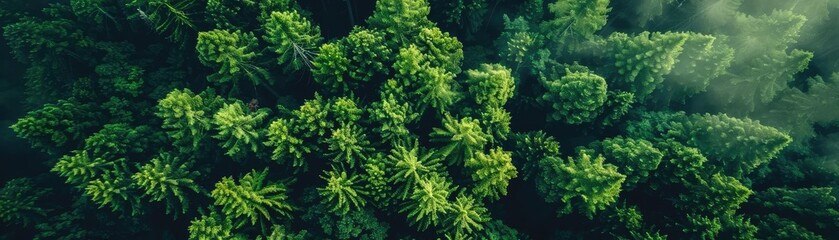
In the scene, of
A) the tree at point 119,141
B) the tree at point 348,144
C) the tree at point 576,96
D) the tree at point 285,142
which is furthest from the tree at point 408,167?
the tree at point 119,141

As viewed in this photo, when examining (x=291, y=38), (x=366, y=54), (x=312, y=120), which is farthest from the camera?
(x=366, y=54)

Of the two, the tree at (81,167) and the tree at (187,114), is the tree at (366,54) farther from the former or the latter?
the tree at (81,167)

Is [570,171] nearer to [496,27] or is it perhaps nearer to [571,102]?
[571,102]

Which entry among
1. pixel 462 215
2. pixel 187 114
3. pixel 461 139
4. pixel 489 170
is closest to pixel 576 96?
pixel 489 170

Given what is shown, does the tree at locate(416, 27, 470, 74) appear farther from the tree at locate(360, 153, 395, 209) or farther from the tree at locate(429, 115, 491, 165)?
the tree at locate(360, 153, 395, 209)

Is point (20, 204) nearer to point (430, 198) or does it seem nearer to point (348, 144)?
point (348, 144)

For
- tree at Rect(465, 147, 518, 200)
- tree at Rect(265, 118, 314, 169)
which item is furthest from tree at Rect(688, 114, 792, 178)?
tree at Rect(265, 118, 314, 169)
